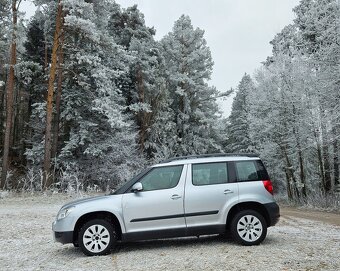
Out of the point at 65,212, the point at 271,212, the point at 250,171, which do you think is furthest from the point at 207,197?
the point at 65,212

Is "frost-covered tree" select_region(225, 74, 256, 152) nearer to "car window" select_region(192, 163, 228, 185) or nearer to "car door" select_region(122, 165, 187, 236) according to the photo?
"car window" select_region(192, 163, 228, 185)

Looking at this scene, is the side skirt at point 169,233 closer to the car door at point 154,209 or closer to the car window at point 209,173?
the car door at point 154,209

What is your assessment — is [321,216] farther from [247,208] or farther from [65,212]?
[65,212]

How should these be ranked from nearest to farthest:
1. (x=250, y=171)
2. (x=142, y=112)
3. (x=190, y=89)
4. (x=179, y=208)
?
(x=179, y=208) < (x=250, y=171) < (x=142, y=112) < (x=190, y=89)

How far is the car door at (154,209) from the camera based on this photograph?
7.55 metres

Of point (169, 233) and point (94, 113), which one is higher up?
point (94, 113)

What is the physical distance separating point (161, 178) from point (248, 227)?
2017 mm

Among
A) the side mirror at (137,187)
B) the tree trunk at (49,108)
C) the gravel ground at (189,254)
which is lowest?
the gravel ground at (189,254)

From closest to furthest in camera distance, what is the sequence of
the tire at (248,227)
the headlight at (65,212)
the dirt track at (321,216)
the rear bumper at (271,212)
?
the headlight at (65,212) → the tire at (248,227) → the rear bumper at (271,212) → the dirt track at (321,216)

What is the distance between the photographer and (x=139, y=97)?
3375cm

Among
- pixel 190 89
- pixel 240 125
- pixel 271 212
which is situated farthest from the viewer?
pixel 240 125

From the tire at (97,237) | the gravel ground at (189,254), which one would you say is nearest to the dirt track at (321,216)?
the gravel ground at (189,254)

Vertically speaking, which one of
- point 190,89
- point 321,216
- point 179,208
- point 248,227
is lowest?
point 321,216

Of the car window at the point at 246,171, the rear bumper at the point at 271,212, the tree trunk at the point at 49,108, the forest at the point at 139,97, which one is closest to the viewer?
the rear bumper at the point at 271,212
